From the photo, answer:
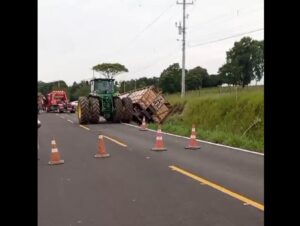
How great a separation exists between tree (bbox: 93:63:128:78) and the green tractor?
73184mm

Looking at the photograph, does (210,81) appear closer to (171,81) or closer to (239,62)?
(171,81)

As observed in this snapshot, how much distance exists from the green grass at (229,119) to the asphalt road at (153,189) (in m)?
3.26

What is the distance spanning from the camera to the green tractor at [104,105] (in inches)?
1099

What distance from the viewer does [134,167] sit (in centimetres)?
1117

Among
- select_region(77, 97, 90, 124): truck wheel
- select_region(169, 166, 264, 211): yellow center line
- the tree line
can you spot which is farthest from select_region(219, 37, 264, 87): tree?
select_region(169, 166, 264, 211): yellow center line

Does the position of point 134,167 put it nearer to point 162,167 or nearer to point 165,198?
point 162,167

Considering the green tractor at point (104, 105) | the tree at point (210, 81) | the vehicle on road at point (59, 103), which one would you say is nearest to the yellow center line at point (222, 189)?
the green tractor at point (104, 105)

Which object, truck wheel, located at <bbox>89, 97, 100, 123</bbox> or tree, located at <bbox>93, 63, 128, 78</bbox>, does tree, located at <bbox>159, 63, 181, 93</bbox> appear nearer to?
tree, located at <bbox>93, 63, 128, 78</bbox>

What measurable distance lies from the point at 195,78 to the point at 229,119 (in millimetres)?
64056

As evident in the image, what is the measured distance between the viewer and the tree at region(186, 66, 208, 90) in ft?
280
